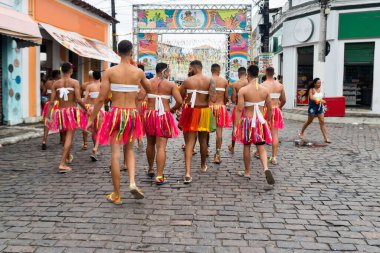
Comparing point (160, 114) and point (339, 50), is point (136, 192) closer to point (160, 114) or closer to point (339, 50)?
point (160, 114)

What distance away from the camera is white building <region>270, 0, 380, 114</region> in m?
18.4

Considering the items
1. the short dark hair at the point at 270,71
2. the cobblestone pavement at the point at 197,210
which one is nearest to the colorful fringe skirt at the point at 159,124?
the cobblestone pavement at the point at 197,210

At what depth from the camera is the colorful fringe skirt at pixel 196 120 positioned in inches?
265

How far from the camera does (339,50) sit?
1898cm

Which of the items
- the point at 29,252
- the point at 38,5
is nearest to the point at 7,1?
the point at 38,5

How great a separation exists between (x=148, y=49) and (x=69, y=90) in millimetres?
17080

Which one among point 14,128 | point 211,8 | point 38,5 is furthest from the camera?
point 211,8

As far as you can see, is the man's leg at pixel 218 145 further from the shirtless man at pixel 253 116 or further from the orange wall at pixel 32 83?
the orange wall at pixel 32 83

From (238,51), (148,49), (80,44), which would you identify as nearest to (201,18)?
(238,51)

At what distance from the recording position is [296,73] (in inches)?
859

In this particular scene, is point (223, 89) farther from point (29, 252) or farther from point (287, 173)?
point (29, 252)

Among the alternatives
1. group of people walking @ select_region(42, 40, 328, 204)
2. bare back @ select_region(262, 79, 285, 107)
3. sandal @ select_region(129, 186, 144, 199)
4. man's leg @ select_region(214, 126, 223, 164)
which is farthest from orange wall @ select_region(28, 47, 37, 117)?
sandal @ select_region(129, 186, 144, 199)

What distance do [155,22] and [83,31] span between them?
20.9ft

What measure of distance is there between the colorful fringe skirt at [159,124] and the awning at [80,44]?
28.7ft
